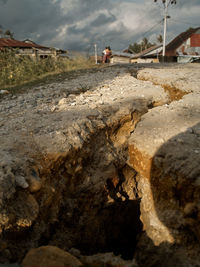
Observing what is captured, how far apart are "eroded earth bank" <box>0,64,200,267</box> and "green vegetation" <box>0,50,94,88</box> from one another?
3506 millimetres

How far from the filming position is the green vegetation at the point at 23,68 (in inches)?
226

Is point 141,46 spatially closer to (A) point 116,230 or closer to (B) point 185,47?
(B) point 185,47

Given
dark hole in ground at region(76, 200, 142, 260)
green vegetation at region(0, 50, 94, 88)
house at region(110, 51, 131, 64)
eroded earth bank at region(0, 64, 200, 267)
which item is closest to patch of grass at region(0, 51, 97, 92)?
green vegetation at region(0, 50, 94, 88)

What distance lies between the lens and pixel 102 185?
2.06 meters

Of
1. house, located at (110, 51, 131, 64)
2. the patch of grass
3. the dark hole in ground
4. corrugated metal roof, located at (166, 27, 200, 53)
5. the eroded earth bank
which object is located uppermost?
corrugated metal roof, located at (166, 27, 200, 53)

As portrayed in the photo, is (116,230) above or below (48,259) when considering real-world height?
below

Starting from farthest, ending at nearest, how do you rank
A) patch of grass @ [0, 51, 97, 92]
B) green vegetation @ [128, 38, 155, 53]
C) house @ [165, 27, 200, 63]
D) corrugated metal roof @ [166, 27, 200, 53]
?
1. green vegetation @ [128, 38, 155, 53]
2. corrugated metal roof @ [166, 27, 200, 53]
3. house @ [165, 27, 200, 63]
4. patch of grass @ [0, 51, 97, 92]

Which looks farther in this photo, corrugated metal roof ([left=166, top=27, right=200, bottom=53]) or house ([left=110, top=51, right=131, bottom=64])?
house ([left=110, top=51, right=131, bottom=64])

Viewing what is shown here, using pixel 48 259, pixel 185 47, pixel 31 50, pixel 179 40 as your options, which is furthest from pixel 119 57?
pixel 48 259

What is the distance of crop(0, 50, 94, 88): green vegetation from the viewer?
18.8 feet

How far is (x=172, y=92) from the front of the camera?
334cm

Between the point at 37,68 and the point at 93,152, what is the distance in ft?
17.5

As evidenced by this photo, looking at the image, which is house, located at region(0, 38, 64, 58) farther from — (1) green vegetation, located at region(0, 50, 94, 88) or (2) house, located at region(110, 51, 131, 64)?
(2) house, located at region(110, 51, 131, 64)

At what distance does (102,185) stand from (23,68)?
5324 millimetres
